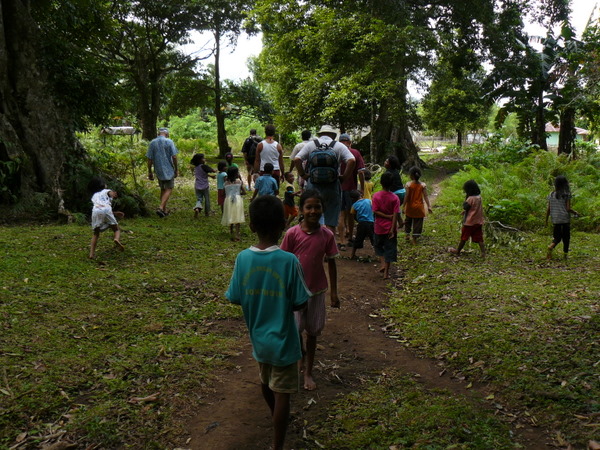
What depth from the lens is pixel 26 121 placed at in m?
9.59

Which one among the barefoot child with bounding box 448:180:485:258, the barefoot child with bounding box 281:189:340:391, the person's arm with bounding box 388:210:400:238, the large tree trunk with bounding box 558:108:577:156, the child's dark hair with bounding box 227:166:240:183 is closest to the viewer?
the barefoot child with bounding box 281:189:340:391

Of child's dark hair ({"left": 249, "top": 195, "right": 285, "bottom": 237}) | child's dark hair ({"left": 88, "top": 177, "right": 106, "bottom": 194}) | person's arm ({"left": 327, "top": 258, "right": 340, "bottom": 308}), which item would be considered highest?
child's dark hair ({"left": 249, "top": 195, "right": 285, "bottom": 237})

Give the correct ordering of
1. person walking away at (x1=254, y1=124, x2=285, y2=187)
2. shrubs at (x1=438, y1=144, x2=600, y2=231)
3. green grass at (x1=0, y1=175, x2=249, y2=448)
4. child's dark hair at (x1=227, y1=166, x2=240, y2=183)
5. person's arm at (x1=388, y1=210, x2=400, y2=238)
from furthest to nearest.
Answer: shrubs at (x1=438, y1=144, x2=600, y2=231) < person walking away at (x1=254, y1=124, x2=285, y2=187) < child's dark hair at (x1=227, y1=166, x2=240, y2=183) < person's arm at (x1=388, y1=210, x2=400, y2=238) < green grass at (x1=0, y1=175, x2=249, y2=448)

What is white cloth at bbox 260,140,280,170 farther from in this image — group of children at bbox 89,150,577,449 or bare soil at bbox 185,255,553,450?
group of children at bbox 89,150,577,449

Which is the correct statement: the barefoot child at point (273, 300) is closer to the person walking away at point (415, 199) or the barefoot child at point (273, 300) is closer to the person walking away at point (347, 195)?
the person walking away at point (347, 195)

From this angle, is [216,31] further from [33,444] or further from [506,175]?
[33,444]

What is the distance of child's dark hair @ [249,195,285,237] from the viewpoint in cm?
322

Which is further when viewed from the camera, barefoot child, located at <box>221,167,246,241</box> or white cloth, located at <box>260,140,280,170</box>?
white cloth, located at <box>260,140,280,170</box>

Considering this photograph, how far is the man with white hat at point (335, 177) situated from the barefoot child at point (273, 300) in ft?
13.3

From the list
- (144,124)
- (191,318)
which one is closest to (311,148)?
(191,318)

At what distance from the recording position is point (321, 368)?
4.78 meters

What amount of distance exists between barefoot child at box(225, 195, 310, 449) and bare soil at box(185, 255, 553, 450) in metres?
0.58

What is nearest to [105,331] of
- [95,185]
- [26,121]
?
[95,185]

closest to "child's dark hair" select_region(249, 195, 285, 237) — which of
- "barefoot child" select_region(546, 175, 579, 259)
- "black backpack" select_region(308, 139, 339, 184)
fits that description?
"black backpack" select_region(308, 139, 339, 184)
